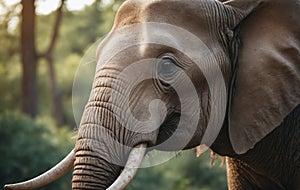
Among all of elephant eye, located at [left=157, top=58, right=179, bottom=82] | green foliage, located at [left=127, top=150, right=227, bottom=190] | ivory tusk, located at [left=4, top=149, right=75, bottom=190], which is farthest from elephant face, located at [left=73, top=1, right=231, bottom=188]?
green foliage, located at [left=127, top=150, right=227, bottom=190]

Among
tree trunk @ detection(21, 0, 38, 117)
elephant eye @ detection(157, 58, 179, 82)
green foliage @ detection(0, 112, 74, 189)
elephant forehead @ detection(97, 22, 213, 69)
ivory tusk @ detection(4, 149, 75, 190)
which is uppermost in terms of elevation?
elephant forehead @ detection(97, 22, 213, 69)

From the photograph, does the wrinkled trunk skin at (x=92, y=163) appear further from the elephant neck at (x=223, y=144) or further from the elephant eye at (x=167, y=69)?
the elephant neck at (x=223, y=144)

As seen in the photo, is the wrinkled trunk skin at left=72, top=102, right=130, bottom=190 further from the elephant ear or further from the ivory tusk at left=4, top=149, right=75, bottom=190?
the elephant ear

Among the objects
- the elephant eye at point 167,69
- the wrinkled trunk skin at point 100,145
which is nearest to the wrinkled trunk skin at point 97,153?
the wrinkled trunk skin at point 100,145

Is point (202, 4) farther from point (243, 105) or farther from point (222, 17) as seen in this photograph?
point (243, 105)

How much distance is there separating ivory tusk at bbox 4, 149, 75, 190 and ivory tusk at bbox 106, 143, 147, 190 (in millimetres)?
398

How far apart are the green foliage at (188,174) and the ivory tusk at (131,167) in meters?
7.44

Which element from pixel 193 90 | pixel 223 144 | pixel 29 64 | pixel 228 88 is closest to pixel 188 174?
pixel 29 64

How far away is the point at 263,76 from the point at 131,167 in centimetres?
104

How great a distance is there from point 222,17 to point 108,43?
704 mm

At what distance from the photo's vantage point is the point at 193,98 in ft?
15.0

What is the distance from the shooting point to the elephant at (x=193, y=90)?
423cm

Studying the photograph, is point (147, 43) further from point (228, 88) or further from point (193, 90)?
point (228, 88)

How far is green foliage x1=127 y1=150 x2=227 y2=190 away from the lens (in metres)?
12.5
